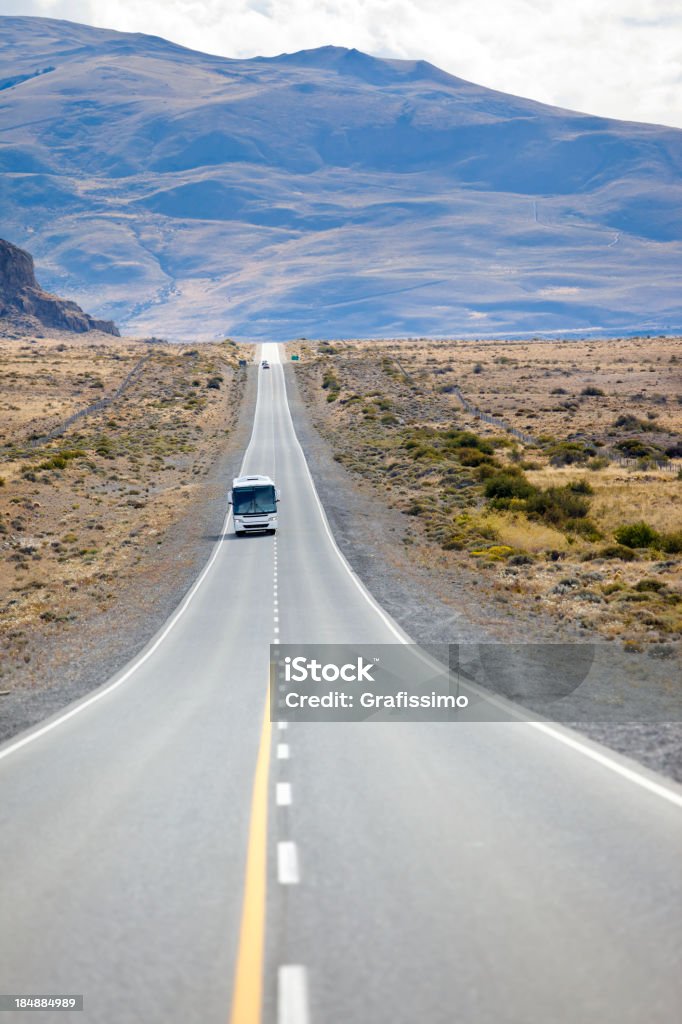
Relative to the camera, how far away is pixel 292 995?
21.4 ft

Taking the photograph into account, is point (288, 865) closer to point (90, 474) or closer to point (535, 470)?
point (535, 470)

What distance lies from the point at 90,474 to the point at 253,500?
77.2 ft

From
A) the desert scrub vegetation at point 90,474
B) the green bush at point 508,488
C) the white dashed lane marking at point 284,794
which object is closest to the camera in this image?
the white dashed lane marking at point 284,794

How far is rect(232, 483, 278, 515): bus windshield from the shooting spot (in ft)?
140

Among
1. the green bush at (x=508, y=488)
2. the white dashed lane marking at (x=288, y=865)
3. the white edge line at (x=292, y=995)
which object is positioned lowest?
the white dashed lane marking at (x=288, y=865)

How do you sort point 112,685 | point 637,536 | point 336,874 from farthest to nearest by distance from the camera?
point 637,536
point 112,685
point 336,874

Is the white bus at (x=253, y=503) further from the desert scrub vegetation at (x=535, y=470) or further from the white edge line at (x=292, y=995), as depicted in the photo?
the white edge line at (x=292, y=995)

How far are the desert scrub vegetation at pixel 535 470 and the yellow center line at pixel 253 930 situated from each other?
14.2 metres

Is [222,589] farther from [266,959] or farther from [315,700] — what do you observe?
[266,959]

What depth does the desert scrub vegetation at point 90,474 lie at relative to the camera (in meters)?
34.2

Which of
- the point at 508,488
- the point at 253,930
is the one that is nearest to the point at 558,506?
the point at 508,488

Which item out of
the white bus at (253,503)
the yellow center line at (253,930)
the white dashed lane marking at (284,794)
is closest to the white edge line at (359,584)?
the white bus at (253,503)

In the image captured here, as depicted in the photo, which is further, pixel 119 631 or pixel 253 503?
pixel 253 503

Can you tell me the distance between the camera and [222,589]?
103ft
